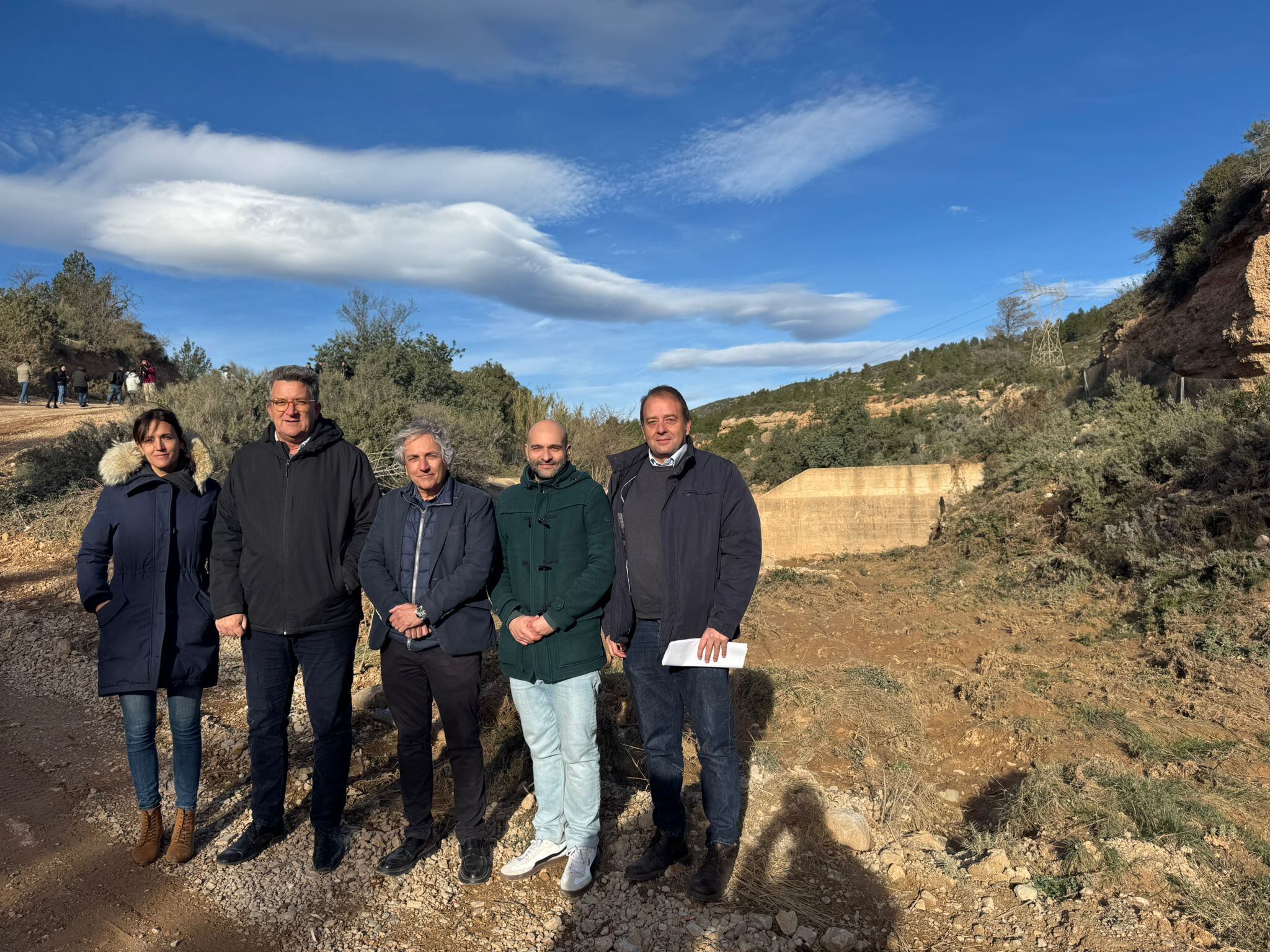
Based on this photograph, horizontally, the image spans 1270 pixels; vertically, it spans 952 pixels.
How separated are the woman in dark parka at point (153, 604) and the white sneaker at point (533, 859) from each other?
1.34 meters

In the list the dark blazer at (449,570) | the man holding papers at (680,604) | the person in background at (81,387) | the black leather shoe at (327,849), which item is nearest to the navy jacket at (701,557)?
the man holding papers at (680,604)

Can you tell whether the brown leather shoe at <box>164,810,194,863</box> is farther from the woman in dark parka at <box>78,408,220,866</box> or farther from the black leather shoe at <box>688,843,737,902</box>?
the black leather shoe at <box>688,843,737,902</box>

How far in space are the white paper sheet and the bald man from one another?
0.92 feet

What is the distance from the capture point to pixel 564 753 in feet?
9.77

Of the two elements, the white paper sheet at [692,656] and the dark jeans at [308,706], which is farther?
the dark jeans at [308,706]

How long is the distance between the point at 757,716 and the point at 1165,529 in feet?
19.5

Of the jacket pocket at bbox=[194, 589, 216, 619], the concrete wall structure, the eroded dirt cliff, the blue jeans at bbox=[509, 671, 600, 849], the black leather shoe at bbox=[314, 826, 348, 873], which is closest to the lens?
the blue jeans at bbox=[509, 671, 600, 849]

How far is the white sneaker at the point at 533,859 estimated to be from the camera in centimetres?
296

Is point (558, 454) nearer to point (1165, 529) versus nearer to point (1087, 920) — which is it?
point (1087, 920)

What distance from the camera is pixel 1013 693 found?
6.12 m

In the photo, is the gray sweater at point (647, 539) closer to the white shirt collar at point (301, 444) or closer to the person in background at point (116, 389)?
the white shirt collar at point (301, 444)

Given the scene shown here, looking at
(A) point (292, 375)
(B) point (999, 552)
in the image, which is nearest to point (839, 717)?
(A) point (292, 375)

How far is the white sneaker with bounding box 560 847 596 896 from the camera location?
9.45 ft

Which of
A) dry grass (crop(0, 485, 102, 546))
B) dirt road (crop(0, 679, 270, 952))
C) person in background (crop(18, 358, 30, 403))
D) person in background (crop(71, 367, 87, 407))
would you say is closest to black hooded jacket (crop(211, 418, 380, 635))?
dirt road (crop(0, 679, 270, 952))
